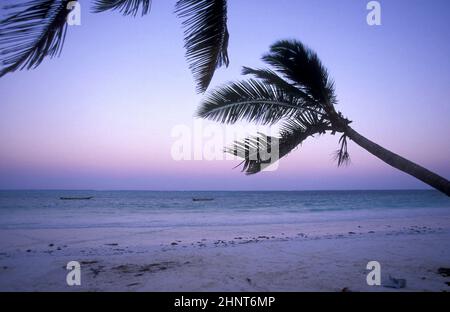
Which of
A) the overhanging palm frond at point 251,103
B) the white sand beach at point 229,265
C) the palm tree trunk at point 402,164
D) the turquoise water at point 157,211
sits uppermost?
the overhanging palm frond at point 251,103

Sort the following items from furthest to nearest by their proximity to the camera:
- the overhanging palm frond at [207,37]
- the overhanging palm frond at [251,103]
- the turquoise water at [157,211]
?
the turquoise water at [157,211], the overhanging palm frond at [251,103], the overhanging palm frond at [207,37]

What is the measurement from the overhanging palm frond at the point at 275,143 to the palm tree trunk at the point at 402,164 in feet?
1.61

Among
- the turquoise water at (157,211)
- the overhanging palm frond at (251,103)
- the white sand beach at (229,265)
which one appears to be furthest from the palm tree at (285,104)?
the turquoise water at (157,211)

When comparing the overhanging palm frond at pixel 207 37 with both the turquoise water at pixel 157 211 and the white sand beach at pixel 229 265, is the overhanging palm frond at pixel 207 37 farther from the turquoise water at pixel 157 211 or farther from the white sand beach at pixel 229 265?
the turquoise water at pixel 157 211

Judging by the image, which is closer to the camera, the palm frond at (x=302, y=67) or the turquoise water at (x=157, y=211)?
the palm frond at (x=302, y=67)

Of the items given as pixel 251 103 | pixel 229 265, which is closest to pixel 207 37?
pixel 251 103

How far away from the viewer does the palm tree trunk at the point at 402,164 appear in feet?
13.2

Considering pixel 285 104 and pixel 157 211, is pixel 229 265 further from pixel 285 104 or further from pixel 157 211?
pixel 157 211

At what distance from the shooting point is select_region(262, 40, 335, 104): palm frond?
5.08m

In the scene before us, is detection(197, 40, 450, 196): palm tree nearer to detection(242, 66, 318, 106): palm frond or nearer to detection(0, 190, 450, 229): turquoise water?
detection(242, 66, 318, 106): palm frond

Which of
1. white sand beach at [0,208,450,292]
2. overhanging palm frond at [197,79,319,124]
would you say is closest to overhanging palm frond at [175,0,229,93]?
overhanging palm frond at [197,79,319,124]
